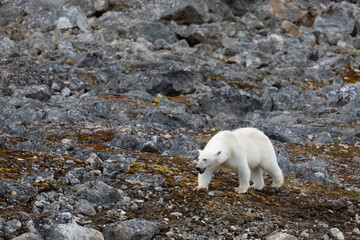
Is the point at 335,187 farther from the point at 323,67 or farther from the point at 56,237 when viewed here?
the point at 323,67

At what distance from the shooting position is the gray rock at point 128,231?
23.8 ft

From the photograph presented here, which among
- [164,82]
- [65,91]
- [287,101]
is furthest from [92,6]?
[287,101]

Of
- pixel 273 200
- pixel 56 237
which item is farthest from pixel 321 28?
pixel 56 237

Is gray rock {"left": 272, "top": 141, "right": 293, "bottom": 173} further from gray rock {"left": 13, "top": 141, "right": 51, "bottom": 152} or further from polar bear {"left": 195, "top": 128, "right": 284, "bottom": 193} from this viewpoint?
gray rock {"left": 13, "top": 141, "right": 51, "bottom": 152}

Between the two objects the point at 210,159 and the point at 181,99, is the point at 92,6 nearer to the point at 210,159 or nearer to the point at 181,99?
the point at 181,99

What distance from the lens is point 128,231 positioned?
730 centimetres

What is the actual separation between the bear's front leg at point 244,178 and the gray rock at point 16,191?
13.2 ft

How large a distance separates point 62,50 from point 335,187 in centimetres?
2510

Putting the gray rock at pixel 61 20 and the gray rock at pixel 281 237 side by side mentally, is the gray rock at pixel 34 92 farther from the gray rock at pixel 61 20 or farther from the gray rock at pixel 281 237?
the gray rock at pixel 61 20

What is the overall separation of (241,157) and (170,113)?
1231 cm

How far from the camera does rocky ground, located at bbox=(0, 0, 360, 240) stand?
830cm

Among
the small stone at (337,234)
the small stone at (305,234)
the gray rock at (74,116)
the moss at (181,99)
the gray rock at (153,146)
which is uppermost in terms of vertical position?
the small stone at (305,234)

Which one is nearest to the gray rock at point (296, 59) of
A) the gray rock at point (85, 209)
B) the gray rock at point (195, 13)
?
the gray rock at point (195, 13)

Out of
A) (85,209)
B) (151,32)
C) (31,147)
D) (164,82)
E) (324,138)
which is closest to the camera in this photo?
(85,209)
